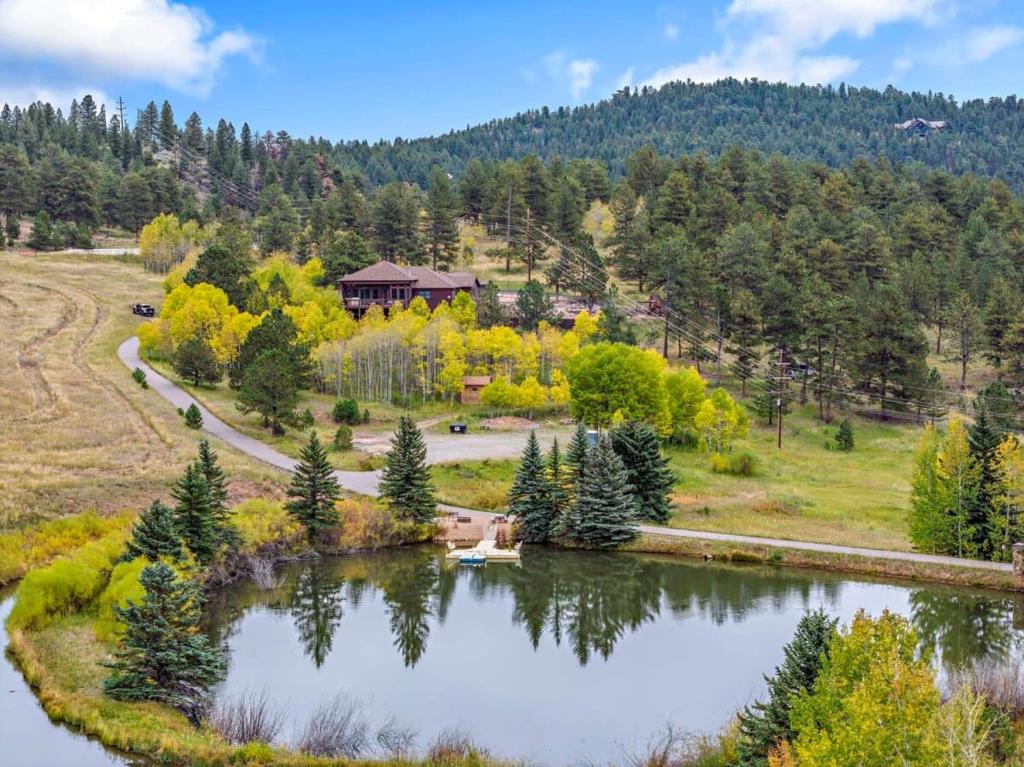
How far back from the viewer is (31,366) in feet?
223

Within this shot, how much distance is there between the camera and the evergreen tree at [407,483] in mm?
45969

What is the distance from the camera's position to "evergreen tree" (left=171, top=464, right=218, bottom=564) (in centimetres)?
3803

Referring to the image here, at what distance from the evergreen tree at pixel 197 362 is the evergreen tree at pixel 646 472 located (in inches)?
1280

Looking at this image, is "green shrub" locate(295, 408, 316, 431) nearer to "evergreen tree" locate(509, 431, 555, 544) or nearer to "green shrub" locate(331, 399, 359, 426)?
"green shrub" locate(331, 399, 359, 426)

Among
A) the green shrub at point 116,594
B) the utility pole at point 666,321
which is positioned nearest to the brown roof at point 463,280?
the utility pole at point 666,321

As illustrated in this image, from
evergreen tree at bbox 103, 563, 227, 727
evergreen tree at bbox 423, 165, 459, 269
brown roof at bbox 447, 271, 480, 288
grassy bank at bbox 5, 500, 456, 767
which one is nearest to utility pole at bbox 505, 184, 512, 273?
evergreen tree at bbox 423, 165, 459, 269

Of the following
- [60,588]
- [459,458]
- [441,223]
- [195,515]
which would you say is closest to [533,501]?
[459,458]

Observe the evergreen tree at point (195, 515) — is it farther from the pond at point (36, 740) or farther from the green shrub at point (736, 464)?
the green shrub at point (736, 464)

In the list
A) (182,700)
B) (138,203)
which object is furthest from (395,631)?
(138,203)

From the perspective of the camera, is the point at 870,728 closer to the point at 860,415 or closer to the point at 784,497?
the point at 784,497

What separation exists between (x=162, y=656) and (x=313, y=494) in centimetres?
1715

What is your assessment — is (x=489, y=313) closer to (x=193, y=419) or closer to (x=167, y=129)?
(x=193, y=419)

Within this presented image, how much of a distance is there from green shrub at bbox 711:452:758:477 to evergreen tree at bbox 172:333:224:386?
35127 millimetres

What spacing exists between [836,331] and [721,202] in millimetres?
28409
